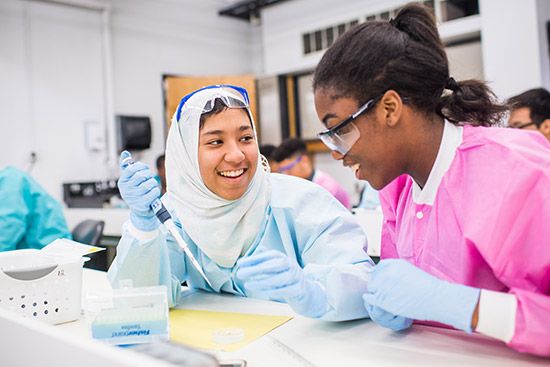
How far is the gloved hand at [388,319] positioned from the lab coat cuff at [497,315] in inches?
7.2

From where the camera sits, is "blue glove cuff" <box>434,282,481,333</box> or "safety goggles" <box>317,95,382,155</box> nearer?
"blue glove cuff" <box>434,282,481,333</box>

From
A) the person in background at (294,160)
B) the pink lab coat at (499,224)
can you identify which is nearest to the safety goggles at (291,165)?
the person in background at (294,160)

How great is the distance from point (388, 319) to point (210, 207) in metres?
0.58

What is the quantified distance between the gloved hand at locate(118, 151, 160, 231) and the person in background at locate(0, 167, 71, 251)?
1.24 m

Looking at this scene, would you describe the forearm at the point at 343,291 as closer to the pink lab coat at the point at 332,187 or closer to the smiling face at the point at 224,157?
the smiling face at the point at 224,157

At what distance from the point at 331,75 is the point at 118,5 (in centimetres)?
470

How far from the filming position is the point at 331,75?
1079mm

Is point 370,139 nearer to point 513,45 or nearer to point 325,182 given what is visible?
point 325,182

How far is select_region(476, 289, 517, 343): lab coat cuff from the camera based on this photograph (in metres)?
0.88

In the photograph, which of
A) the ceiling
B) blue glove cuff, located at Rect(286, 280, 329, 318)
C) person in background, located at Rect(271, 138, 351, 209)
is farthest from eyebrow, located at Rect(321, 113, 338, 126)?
the ceiling

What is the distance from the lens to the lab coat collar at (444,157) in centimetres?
108

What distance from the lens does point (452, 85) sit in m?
1.13

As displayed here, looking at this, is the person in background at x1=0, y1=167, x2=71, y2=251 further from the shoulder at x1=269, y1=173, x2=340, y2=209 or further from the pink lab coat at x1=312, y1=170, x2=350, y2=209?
the pink lab coat at x1=312, y1=170, x2=350, y2=209

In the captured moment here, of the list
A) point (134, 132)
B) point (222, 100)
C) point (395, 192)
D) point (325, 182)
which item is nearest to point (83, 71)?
point (134, 132)
